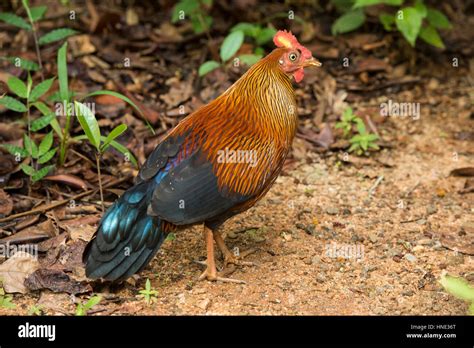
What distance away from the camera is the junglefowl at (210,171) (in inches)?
212

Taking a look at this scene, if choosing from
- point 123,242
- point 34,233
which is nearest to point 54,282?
point 123,242

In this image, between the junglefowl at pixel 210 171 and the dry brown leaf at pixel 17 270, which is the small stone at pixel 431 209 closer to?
the junglefowl at pixel 210 171

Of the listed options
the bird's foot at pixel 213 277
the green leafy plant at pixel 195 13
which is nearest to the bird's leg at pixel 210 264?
the bird's foot at pixel 213 277

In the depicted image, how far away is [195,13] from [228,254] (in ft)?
12.9

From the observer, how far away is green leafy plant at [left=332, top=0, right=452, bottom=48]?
7.88 meters

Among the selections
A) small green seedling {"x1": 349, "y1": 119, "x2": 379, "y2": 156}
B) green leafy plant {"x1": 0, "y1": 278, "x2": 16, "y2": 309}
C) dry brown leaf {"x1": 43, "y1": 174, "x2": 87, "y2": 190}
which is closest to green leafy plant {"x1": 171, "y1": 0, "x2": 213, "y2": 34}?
small green seedling {"x1": 349, "y1": 119, "x2": 379, "y2": 156}

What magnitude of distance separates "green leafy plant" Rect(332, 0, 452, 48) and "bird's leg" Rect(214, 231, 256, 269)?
10.3ft

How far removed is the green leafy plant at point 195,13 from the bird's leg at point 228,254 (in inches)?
133

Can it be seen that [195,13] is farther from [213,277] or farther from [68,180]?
[213,277]

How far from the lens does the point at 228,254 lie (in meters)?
6.13

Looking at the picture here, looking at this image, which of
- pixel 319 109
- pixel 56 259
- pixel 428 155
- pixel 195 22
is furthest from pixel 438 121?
pixel 56 259

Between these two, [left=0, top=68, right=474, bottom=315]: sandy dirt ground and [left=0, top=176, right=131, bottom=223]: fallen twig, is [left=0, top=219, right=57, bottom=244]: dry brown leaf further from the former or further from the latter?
[left=0, top=68, right=474, bottom=315]: sandy dirt ground

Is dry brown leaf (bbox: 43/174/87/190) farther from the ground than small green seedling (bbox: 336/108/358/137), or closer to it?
closer to it
